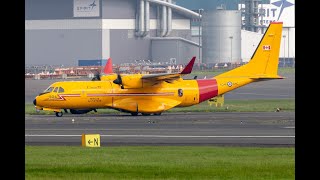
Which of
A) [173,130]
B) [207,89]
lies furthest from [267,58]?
[173,130]

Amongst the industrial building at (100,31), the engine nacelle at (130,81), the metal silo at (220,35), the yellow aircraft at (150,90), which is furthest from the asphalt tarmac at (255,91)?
the metal silo at (220,35)

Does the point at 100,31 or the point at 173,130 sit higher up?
the point at 100,31

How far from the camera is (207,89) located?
45.3 meters

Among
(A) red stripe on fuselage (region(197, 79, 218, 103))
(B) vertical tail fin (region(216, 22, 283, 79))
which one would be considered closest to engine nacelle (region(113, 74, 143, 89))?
(A) red stripe on fuselage (region(197, 79, 218, 103))

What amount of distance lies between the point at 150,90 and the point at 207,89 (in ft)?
10.6

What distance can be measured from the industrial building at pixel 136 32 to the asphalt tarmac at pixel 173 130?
75826 millimetres

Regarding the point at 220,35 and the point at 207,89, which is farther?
the point at 220,35

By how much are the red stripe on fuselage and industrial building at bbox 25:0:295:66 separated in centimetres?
7355

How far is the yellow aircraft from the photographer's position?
143ft

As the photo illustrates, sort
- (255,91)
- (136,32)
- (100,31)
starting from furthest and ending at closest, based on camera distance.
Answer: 1. (136,32)
2. (100,31)
3. (255,91)

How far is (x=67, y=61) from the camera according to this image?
408 ft

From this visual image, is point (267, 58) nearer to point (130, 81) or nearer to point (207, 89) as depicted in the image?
point (207, 89)
